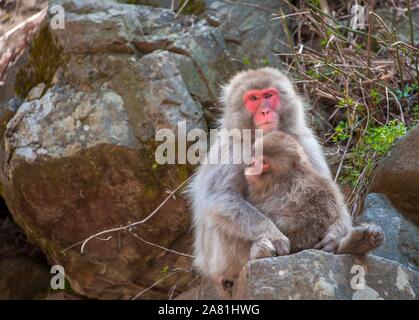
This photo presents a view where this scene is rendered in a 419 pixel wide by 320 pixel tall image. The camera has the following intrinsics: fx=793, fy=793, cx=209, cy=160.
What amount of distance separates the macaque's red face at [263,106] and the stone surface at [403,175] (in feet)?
3.00

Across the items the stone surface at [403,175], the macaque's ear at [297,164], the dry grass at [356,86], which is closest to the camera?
the macaque's ear at [297,164]

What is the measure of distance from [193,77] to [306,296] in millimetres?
3361

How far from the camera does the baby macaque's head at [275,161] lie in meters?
4.62

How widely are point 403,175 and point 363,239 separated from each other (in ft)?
4.74

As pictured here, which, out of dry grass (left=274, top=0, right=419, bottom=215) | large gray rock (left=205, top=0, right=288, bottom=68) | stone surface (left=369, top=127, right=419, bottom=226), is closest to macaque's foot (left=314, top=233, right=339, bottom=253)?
stone surface (left=369, top=127, right=419, bottom=226)

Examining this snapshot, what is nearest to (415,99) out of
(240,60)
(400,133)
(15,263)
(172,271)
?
(400,133)

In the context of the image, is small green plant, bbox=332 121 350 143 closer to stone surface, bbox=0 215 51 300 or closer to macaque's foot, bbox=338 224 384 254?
macaque's foot, bbox=338 224 384 254

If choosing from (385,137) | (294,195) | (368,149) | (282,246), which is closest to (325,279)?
(282,246)

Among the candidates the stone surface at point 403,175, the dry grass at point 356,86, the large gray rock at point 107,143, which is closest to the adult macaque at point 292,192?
the stone surface at point 403,175

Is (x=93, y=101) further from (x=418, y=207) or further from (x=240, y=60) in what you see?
(x=418, y=207)

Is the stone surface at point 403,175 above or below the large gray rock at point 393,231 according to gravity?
above

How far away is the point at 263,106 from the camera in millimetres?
5215

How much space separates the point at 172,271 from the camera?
6715mm

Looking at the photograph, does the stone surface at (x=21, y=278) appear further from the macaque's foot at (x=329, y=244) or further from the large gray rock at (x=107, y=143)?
the macaque's foot at (x=329, y=244)
